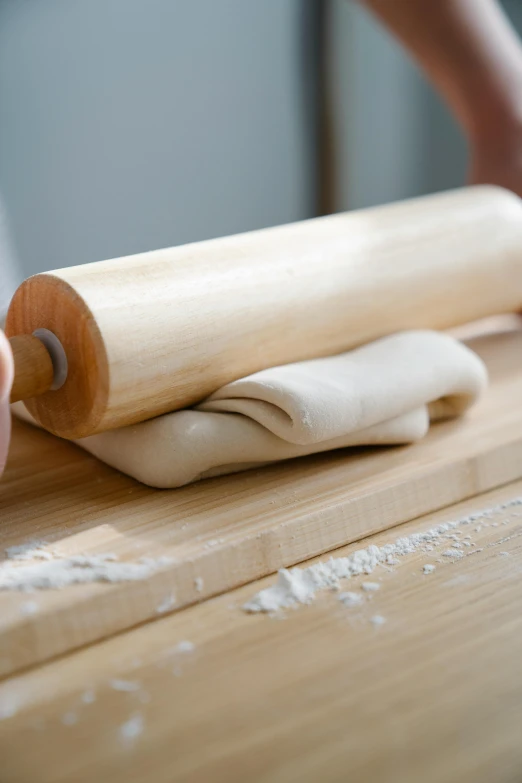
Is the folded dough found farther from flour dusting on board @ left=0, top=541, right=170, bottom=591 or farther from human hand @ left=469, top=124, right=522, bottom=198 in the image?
human hand @ left=469, top=124, right=522, bottom=198

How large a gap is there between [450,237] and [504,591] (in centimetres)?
53

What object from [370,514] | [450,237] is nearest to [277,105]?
[450,237]

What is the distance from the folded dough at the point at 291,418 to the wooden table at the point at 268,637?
0.09ft

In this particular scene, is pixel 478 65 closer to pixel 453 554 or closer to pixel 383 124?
pixel 453 554

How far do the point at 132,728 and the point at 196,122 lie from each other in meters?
1.90

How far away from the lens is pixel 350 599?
71cm

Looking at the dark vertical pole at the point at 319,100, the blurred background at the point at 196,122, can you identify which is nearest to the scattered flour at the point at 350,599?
the blurred background at the point at 196,122

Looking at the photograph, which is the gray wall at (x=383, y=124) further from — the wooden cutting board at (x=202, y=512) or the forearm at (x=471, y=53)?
the wooden cutting board at (x=202, y=512)

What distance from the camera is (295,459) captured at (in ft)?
3.01

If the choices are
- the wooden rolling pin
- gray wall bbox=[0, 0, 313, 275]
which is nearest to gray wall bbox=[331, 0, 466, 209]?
gray wall bbox=[0, 0, 313, 275]

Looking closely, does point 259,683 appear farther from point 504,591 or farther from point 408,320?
point 408,320

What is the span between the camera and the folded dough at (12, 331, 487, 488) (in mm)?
834

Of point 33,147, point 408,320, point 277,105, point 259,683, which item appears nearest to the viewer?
point 259,683

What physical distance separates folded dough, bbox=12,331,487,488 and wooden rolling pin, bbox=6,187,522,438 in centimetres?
3
